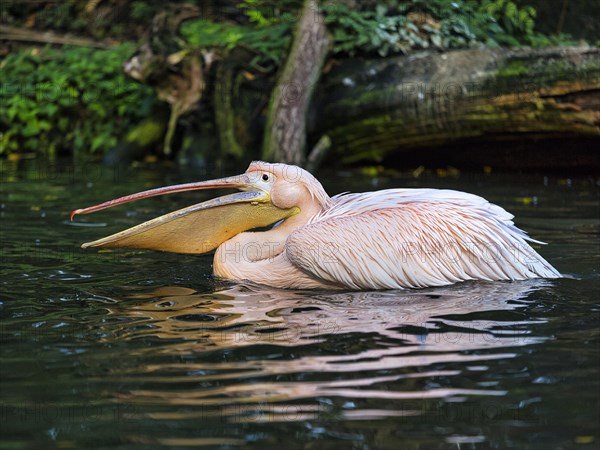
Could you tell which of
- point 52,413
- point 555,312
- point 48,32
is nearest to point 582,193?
point 555,312

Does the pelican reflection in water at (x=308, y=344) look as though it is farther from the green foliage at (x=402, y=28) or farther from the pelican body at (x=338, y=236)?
the green foliage at (x=402, y=28)

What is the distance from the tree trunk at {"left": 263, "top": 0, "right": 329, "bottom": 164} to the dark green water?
3.88 m

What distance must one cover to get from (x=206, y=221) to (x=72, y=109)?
7.33 metres

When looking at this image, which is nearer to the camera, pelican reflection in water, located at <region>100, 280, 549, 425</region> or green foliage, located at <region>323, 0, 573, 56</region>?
pelican reflection in water, located at <region>100, 280, 549, 425</region>

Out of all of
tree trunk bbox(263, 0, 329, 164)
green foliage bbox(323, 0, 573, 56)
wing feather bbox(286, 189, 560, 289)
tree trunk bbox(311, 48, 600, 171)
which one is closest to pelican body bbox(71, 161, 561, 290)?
wing feather bbox(286, 189, 560, 289)

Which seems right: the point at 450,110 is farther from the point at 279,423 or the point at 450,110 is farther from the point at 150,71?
the point at 279,423

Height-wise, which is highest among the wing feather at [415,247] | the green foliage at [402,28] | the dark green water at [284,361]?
the green foliage at [402,28]

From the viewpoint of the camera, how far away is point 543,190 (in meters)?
8.32

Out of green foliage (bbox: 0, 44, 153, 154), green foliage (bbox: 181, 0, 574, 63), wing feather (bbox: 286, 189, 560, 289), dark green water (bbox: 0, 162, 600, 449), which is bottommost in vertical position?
dark green water (bbox: 0, 162, 600, 449)

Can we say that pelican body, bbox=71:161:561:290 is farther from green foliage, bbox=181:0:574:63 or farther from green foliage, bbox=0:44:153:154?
green foliage, bbox=0:44:153:154

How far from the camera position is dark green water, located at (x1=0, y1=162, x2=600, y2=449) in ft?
9.24

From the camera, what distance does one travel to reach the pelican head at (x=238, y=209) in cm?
502

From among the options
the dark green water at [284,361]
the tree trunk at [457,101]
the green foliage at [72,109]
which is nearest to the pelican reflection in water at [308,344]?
the dark green water at [284,361]

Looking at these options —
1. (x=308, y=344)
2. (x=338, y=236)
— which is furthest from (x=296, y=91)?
(x=308, y=344)
